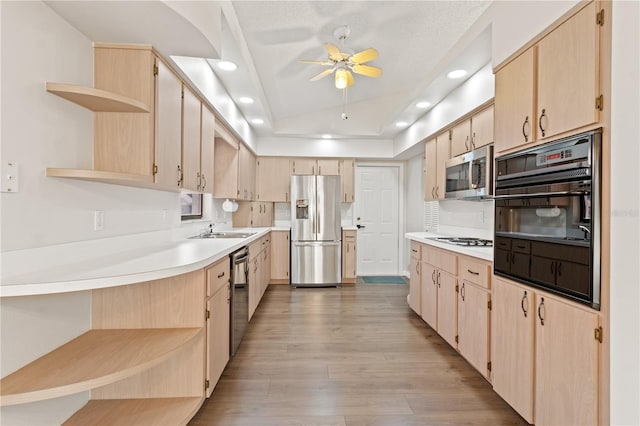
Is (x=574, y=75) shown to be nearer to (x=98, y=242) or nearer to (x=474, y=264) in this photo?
(x=474, y=264)

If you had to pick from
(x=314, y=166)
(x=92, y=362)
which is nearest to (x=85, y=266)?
(x=92, y=362)

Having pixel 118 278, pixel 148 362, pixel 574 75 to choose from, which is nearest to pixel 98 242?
pixel 118 278

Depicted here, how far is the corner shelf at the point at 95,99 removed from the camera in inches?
57.9

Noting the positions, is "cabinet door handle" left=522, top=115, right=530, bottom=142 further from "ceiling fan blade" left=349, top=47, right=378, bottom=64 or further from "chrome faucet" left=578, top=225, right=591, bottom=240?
"ceiling fan blade" left=349, top=47, right=378, bottom=64

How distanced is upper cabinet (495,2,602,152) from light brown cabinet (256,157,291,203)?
3.94 meters

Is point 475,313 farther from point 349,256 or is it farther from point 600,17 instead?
point 349,256

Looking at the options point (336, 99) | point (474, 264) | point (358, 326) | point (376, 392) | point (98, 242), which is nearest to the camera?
point (98, 242)

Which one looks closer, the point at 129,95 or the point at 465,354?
the point at 129,95

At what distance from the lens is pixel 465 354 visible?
7.96 ft

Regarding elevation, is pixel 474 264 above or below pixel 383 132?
below

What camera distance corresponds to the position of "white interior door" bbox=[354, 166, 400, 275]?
592 centimetres

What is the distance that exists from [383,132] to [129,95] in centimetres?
391

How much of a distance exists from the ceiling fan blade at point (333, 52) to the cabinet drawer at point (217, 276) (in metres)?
1.94

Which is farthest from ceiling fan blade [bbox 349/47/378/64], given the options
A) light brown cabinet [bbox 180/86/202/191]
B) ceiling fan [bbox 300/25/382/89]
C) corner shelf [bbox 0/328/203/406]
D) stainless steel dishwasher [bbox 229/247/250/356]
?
corner shelf [bbox 0/328/203/406]
